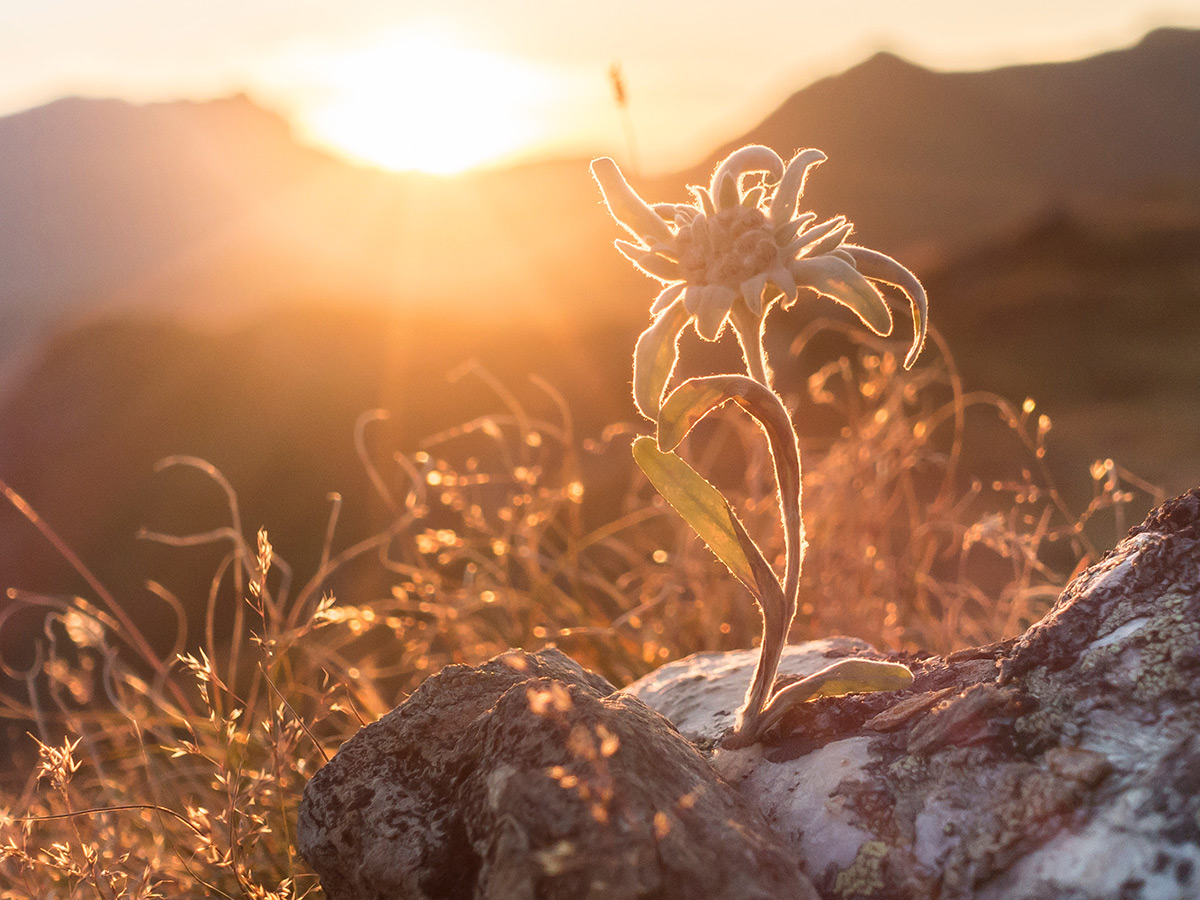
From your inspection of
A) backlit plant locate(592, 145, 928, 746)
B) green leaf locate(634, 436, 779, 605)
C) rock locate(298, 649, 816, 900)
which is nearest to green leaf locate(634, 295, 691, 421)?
backlit plant locate(592, 145, 928, 746)

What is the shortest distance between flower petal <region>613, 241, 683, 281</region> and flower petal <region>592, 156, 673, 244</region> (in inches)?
1.6

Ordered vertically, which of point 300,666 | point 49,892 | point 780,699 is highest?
point 780,699

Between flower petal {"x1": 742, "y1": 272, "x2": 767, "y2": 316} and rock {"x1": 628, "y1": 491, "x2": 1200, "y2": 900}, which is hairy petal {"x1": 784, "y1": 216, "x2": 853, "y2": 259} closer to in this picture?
flower petal {"x1": 742, "y1": 272, "x2": 767, "y2": 316}

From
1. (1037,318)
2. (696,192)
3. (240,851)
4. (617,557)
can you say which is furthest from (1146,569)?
(1037,318)

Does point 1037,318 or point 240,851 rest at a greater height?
point 240,851

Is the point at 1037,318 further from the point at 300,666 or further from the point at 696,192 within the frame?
the point at 696,192

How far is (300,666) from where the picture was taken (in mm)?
3367

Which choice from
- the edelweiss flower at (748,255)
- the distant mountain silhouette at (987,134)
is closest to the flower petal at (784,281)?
the edelweiss flower at (748,255)

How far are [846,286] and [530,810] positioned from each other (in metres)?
0.81

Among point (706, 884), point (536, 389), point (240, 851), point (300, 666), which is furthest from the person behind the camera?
point (536, 389)

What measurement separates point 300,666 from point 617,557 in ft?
6.02

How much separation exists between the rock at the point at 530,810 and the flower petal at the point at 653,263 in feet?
2.10

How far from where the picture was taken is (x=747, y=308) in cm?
135

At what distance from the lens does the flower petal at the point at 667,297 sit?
140cm
